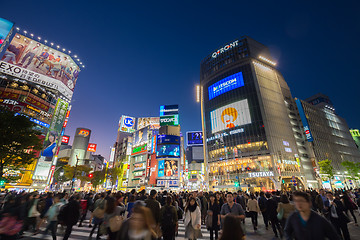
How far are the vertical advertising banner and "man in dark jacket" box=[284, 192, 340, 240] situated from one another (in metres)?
53.5

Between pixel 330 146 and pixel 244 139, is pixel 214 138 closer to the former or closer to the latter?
pixel 244 139

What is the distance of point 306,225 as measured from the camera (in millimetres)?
3010

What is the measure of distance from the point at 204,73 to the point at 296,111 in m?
40.5

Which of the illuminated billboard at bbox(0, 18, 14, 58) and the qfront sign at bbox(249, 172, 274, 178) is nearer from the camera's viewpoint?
the illuminated billboard at bbox(0, 18, 14, 58)

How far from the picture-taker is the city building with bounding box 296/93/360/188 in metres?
64.6

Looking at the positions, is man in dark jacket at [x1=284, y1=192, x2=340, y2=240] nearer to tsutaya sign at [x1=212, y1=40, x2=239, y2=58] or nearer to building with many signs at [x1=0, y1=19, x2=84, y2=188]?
building with many signs at [x1=0, y1=19, x2=84, y2=188]

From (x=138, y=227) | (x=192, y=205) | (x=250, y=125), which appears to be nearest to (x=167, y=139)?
(x=250, y=125)

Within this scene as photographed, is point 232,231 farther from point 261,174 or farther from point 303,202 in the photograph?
point 261,174

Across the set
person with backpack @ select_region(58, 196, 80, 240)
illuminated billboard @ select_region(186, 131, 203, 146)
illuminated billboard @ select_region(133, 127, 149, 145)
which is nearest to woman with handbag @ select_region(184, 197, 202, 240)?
person with backpack @ select_region(58, 196, 80, 240)

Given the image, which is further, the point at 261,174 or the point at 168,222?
the point at 261,174

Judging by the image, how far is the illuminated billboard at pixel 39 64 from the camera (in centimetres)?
4122

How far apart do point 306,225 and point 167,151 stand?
59.6 m

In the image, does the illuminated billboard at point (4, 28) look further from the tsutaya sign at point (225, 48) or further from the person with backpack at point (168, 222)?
the tsutaya sign at point (225, 48)

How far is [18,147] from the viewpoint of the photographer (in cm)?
2225
